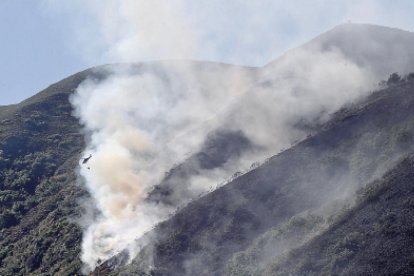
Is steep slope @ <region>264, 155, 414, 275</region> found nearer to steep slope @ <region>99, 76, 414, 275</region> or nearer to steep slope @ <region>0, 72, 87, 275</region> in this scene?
steep slope @ <region>99, 76, 414, 275</region>

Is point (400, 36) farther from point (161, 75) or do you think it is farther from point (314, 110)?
point (161, 75)

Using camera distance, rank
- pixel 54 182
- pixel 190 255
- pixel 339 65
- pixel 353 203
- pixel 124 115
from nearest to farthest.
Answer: pixel 353 203 < pixel 190 255 < pixel 54 182 < pixel 339 65 < pixel 124 115

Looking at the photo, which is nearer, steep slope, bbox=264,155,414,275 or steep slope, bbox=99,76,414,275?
steep slope, bbox=264,155,414,275

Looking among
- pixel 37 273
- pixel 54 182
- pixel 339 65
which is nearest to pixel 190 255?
pixel 37 273

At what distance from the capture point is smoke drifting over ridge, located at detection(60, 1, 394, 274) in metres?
58.6

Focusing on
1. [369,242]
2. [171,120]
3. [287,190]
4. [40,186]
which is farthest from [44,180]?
[369,242]

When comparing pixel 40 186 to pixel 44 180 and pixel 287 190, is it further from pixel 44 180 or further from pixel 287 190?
pixel 287 190

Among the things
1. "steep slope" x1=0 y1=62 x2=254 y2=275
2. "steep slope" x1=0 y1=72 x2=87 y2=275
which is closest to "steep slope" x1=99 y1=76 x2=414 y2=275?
"steep slope" x1=0 y1=62 x2=254 y2=275

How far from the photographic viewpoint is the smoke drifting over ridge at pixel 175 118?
5862cm

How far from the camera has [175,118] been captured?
10019 cm

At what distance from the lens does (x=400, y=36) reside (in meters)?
106

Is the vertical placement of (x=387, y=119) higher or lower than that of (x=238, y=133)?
lower

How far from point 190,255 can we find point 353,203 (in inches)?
586

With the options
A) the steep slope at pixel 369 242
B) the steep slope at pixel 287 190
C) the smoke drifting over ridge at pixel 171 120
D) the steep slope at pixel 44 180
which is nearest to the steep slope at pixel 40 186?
the steep slope at pixel 44 180
